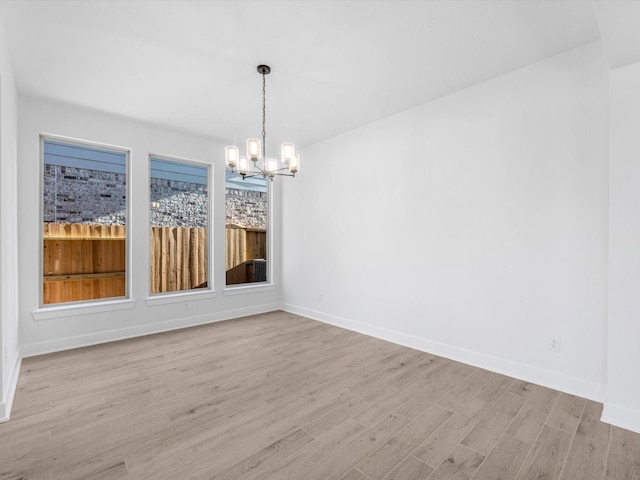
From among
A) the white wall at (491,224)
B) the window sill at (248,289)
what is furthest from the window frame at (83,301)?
the white wall at (491,224)

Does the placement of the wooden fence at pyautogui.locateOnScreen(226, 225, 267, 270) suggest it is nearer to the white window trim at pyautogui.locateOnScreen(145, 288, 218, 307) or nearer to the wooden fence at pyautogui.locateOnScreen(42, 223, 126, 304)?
the white window trim at pyautogui.locateOnScreen(145, 288, 218, 307)

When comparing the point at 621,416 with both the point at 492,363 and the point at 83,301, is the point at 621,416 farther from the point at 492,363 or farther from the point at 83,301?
the point at 83,301

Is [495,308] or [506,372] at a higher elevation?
[495,308]

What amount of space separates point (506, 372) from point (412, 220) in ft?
5.99

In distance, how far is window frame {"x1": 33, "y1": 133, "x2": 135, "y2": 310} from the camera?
3693 mm

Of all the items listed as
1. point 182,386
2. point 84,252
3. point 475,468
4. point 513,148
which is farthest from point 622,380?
point 84,252

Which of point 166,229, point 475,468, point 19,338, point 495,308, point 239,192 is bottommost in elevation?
point 475,468

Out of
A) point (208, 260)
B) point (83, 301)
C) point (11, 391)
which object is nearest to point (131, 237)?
point (83, 301)

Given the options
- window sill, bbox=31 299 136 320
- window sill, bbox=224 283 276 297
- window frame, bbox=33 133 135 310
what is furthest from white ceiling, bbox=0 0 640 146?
window sill, bbox=224 283 276 297

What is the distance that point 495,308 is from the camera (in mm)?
3154

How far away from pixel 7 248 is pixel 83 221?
1.46m

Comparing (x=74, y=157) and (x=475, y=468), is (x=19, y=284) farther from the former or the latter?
(x=475, y=468)

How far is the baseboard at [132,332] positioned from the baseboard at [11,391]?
198mm

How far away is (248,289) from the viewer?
5.40m
